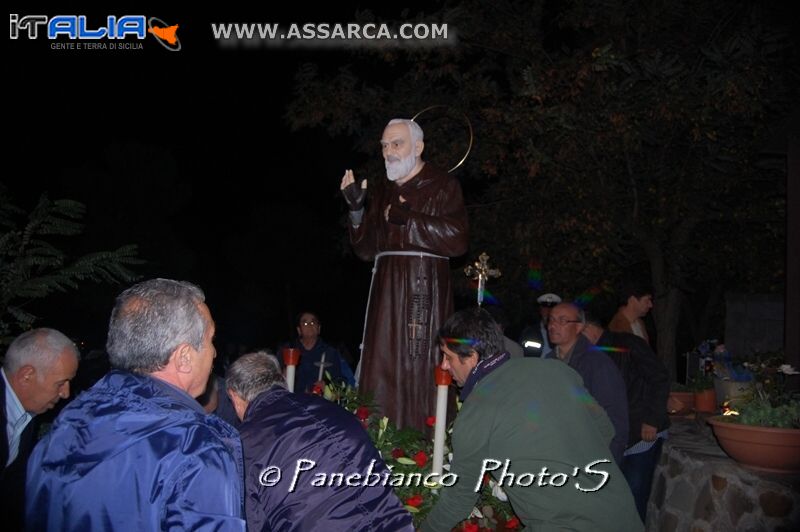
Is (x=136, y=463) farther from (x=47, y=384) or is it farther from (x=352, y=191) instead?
(x=352, y=191)

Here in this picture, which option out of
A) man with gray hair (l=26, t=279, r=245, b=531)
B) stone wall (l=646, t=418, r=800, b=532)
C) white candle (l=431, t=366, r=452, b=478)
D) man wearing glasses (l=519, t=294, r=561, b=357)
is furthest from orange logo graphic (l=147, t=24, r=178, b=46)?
man with gray hair (l=26, t=279, r=245, b=531)

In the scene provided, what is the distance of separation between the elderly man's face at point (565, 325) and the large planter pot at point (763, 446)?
48.2 inches

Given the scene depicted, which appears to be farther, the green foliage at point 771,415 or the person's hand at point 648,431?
the person's hand at point 648,431

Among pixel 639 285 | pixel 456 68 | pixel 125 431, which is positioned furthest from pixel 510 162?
pixel 125 431

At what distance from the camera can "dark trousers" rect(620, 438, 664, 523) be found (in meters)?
5.98

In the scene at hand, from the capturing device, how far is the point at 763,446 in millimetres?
5168

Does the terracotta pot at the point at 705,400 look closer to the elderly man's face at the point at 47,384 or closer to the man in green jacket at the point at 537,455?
the man in green jacket at the point at 537,455

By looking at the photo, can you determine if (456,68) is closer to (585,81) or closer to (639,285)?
(585,81)

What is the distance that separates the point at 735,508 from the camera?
213 inches

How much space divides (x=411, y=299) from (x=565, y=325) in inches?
44.4

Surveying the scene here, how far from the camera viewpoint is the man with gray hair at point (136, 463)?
194 centimetres

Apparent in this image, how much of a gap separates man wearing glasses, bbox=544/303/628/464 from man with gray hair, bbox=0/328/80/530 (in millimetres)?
3210

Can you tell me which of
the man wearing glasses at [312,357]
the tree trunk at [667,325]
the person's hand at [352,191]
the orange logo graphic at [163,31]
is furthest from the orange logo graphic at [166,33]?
the tree trunk at [667,325]

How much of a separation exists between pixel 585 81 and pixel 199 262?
32535 mm
